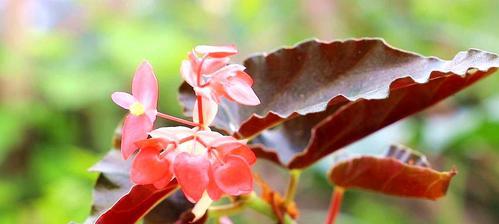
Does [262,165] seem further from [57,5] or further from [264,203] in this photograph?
[264,203]

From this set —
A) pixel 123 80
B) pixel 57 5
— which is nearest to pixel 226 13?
pixel 123 80

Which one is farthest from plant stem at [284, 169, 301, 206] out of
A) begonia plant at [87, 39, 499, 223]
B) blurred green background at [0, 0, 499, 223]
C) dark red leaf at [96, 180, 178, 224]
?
blurred green background at [0, 0, 499, 223]

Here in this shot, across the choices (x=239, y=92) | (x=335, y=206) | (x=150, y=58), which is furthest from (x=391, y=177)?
(x=150, y=58)

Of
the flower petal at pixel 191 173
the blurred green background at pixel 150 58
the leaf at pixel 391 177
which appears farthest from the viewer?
the blurred green background at pixel 150 58

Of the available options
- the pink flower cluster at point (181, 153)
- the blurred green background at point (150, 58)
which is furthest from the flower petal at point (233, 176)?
the blurred green background at point (150, 58)

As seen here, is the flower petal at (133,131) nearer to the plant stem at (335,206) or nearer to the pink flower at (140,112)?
the pink flower at (140,112)

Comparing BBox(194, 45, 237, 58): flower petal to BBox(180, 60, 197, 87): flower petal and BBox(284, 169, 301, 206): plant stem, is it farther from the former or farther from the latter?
BBox(284, 169, 301, 206): plant stem

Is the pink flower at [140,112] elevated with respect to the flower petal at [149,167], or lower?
elevated
